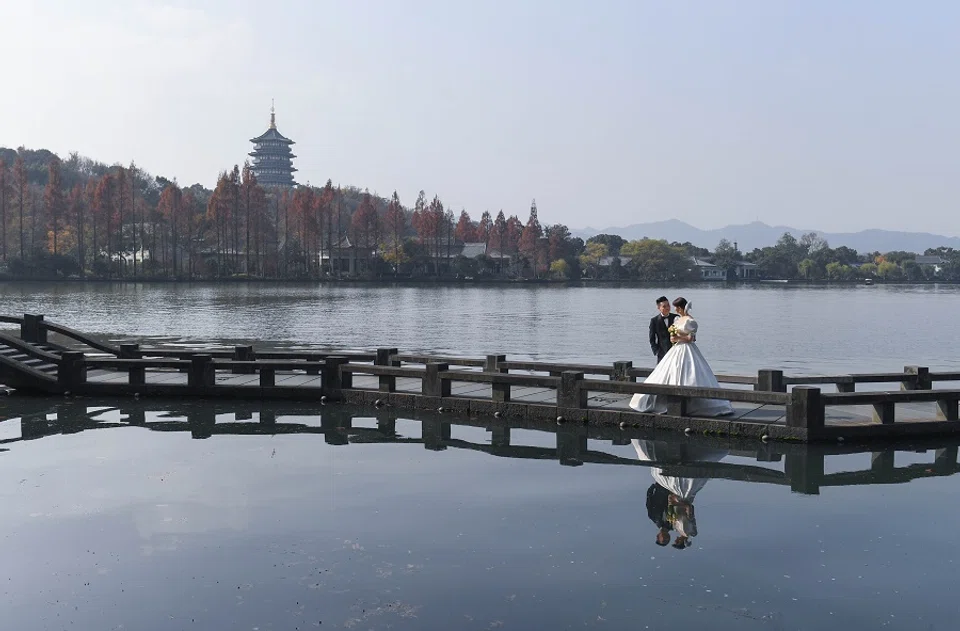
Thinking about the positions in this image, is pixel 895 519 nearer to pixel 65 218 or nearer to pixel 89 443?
pixel 89 443

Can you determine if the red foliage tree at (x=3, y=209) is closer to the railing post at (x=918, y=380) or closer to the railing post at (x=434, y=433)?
the railing post at (x=434, y=433)

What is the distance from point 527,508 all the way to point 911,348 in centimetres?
4072

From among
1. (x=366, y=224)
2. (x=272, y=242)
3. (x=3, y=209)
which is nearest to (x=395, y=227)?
(x=366, y=224)

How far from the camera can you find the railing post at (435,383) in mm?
17000

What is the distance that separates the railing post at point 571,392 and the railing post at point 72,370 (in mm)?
10312

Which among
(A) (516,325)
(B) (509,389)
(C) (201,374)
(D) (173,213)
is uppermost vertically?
(D) (173,213)

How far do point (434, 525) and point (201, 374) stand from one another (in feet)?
33.0

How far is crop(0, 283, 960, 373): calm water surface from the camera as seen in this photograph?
4162 cm

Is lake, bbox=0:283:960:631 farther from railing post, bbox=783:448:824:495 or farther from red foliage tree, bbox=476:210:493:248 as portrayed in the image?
red foliage tree, bbox=476:210:493:248

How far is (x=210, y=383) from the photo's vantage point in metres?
18.6

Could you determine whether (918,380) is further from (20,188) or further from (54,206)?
(20,188)

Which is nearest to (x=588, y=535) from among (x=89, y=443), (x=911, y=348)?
(x=89, y=443)

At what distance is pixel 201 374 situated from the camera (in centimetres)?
1864

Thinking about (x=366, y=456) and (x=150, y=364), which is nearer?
(x=366, y=456)
